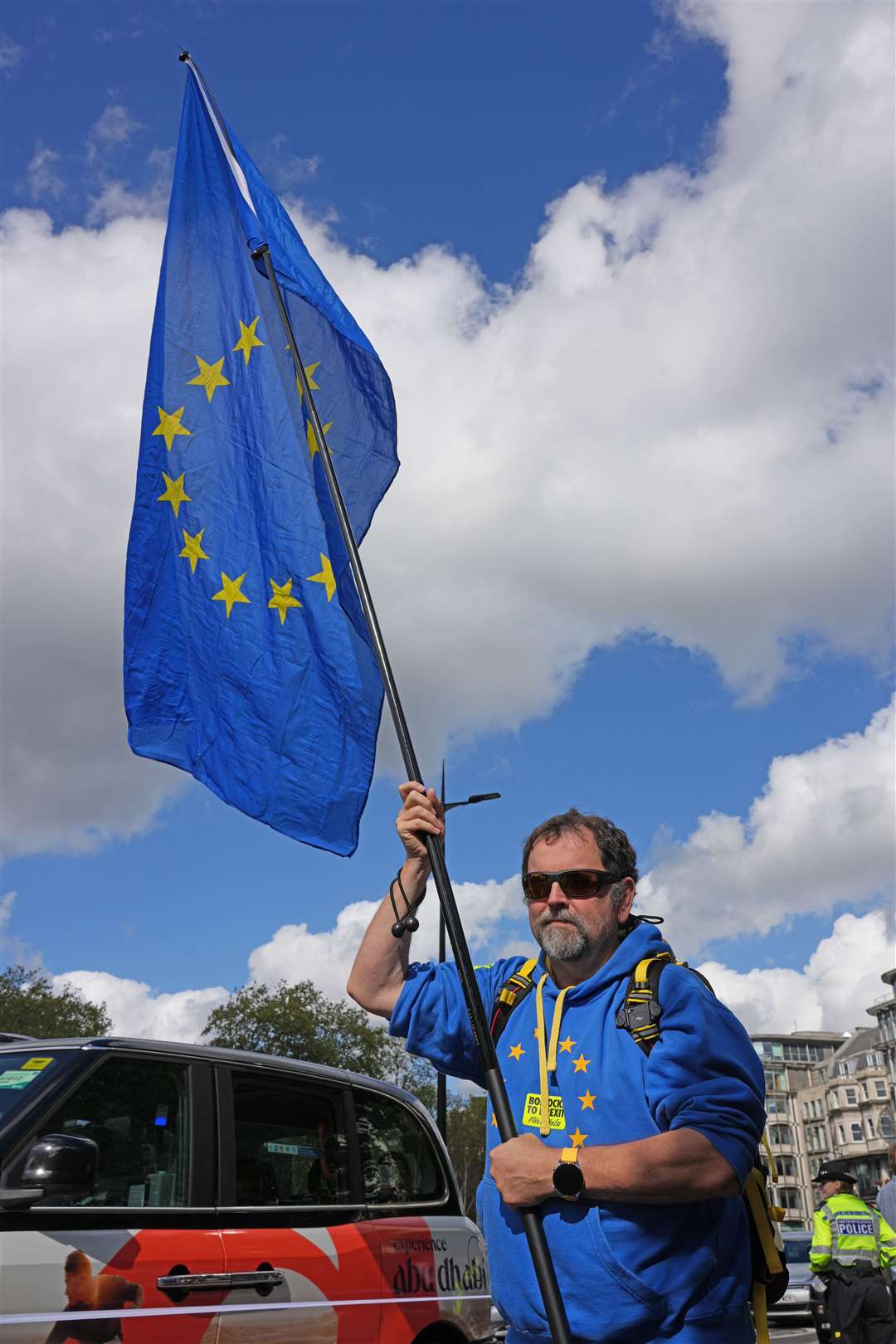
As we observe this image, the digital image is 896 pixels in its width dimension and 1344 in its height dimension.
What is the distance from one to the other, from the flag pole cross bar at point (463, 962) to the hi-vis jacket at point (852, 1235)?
8281 millimetres

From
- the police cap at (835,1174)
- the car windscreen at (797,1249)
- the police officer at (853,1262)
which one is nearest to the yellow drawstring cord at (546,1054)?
the police officer at (853,1262)

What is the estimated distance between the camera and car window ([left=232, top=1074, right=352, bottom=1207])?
5125mm

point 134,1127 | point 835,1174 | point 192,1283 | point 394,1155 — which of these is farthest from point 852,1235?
point 134,1127

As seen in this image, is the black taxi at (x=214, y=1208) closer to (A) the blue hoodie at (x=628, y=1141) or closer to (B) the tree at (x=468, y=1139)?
(A) the blue hoodie at (x=628, y=1141)

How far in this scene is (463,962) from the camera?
2902 mm

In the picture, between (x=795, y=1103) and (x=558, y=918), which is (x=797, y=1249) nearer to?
(x=558, y=918)

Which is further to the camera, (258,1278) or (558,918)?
(258,1278)

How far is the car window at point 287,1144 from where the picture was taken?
5.12 m

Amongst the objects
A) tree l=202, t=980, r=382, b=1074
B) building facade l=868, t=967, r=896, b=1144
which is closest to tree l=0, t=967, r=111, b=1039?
tree l=202, t=980, r=382, b=1074

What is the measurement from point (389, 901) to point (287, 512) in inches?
68.7

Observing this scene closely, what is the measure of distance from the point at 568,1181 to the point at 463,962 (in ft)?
1.90

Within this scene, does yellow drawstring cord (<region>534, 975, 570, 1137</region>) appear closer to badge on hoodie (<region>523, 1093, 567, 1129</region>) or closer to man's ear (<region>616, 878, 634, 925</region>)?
badge on hoodie (<region>523, 1093, 567, 1129</region>)

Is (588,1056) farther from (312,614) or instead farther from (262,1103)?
Result: (262,1103)

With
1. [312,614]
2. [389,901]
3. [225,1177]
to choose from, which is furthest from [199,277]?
[225,1177]
